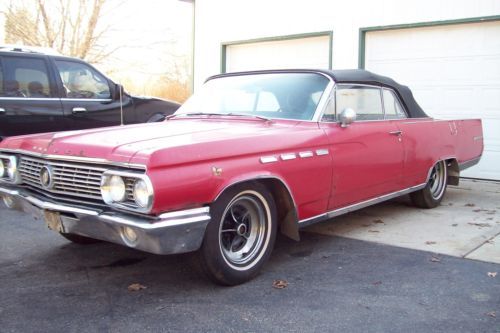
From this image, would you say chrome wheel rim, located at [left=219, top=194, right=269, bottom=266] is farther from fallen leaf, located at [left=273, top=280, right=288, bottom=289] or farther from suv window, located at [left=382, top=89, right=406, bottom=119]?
suv window, located at [left=382, top=89, right=406, bottom=119]

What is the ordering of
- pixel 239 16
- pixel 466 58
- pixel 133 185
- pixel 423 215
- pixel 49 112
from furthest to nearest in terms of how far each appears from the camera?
pixel 239 16, pixel 466 58, pixel 49 112, pixel 423 215, pixel 133 185

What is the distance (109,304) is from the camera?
3473 mm

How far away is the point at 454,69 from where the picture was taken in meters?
8.79

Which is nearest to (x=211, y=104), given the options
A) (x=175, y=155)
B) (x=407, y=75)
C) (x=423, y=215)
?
(x=175, y=155)

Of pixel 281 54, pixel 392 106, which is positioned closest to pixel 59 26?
pixel 281 54

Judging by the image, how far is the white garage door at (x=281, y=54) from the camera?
33.9ft

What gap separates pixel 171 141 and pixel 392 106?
3.16 meters

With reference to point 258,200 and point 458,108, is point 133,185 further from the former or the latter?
point 458,108

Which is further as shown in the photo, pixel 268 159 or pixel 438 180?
pixel 438 180

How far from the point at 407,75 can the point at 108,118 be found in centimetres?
502

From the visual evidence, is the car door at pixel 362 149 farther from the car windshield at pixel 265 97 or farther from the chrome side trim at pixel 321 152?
the car windshield at pixel 265 97

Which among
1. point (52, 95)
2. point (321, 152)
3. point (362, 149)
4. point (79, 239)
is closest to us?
point (321, 152)

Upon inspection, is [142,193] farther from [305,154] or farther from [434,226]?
[434,226]

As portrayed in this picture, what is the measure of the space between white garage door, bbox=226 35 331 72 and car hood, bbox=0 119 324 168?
6.09 m
